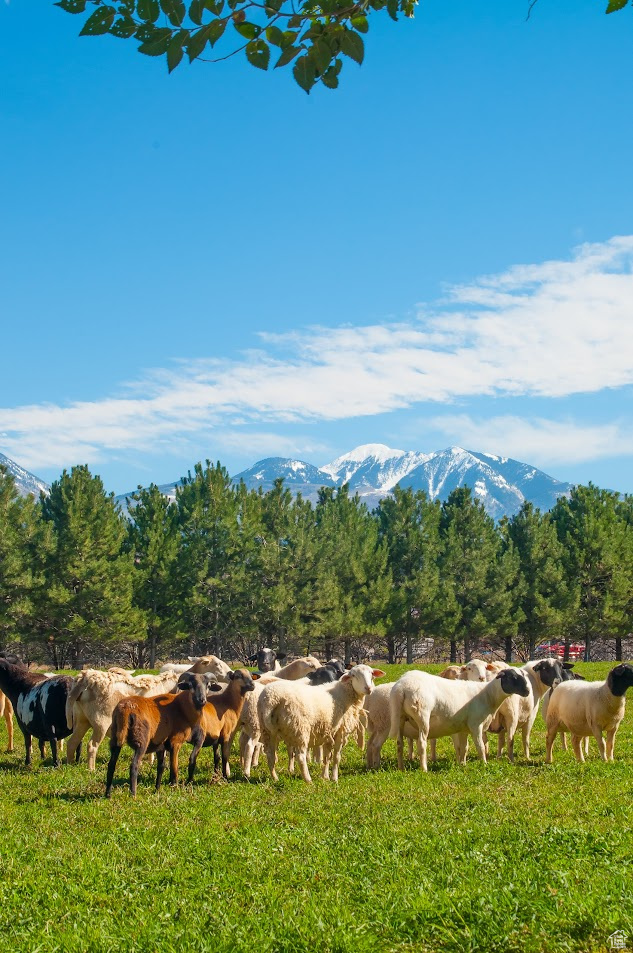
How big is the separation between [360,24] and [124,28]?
1.47 m

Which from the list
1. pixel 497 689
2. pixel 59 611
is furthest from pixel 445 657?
pixel 497 689

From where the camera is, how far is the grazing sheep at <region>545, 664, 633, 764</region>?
Answer: 1388cm

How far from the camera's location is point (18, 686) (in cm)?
1563

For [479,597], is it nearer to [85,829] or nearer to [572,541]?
[572,541]

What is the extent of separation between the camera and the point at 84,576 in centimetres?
4256

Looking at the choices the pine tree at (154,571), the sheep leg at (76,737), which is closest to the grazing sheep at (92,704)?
the sheep leg at (76,737)

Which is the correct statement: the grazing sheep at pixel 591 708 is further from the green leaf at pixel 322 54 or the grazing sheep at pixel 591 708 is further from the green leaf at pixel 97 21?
the green leaf at pixel 97 21

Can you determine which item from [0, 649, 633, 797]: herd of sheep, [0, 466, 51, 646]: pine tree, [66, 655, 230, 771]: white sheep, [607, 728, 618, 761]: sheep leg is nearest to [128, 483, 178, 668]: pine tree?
[0, 466, 51, 646]: pine tree

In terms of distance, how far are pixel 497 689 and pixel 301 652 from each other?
37731 mm

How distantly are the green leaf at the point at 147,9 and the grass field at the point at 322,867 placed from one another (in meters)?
5.97

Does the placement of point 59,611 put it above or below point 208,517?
below

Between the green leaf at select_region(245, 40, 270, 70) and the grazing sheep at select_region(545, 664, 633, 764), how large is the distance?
12.0m

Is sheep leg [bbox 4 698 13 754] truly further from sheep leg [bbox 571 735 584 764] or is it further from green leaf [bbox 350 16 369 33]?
green leaf [bbox 350 16 369 33]

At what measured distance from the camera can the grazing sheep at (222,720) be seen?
40.2 ft
